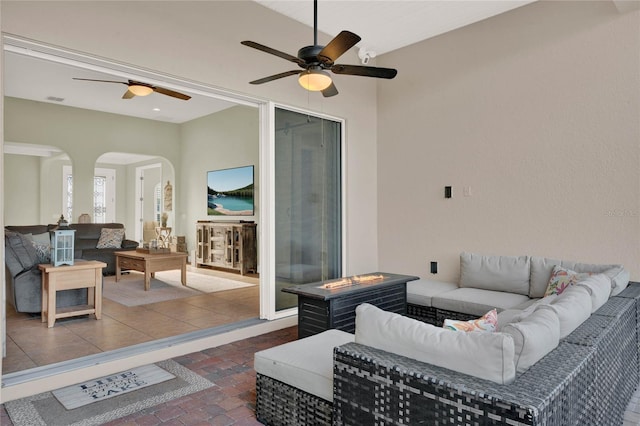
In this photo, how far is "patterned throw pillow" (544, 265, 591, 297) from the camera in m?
3.40

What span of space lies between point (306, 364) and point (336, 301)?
3.66 ft

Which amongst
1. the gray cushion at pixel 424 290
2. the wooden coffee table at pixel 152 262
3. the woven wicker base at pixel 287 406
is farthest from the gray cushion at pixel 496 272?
the wooden coffee table at pixel 152 262

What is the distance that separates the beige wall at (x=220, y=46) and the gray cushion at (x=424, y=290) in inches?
42.2

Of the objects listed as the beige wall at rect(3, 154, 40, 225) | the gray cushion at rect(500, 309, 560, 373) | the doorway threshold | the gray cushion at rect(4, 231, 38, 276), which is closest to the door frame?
the doorway threshold

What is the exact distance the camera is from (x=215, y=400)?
8.79 feet

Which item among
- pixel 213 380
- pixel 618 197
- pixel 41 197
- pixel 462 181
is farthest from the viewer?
pixel 41 197

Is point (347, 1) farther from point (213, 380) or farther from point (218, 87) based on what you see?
point (213, 380)

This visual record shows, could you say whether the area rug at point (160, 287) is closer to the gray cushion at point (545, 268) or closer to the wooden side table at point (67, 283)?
the wooden side table at point (67, 283)

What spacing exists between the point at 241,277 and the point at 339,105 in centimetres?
379

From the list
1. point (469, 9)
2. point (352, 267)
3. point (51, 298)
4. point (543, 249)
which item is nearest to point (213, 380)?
point (51, 298)

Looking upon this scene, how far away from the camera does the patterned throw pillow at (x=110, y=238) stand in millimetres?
7836

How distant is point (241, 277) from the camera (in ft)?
24.4

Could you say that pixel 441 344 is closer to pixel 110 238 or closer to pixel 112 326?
pixel 112 326

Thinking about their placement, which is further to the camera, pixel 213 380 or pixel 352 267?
pixel 352 267
